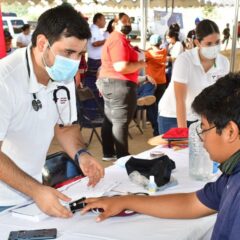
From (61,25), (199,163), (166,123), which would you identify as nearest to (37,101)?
(61,25)

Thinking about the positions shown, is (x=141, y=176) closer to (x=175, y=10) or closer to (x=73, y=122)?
(x=73, y=122)

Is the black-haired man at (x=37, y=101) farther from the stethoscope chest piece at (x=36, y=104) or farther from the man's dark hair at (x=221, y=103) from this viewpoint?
the man's dark hair at (x=221, y=103)

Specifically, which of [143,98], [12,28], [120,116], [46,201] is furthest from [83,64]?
[46,201]

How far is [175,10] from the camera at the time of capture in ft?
24.9

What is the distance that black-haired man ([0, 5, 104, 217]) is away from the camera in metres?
1.30

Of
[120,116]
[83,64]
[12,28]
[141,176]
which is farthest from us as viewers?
[12,28]

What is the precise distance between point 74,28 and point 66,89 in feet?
1.03

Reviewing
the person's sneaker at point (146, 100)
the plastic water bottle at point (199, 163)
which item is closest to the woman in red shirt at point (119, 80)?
the person's sneaker at point (146, 100)

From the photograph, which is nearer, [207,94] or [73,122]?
[207,94]

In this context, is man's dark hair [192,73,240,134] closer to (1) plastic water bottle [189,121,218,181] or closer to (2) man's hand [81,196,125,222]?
(2) man's hand [81,196,125,222]

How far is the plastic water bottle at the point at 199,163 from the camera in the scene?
5.54 feet

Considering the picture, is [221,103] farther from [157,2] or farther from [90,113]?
[157,2]

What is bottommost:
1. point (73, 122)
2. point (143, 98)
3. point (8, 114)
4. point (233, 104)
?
point (143, 98)

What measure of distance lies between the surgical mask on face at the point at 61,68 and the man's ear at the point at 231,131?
0.67 m
